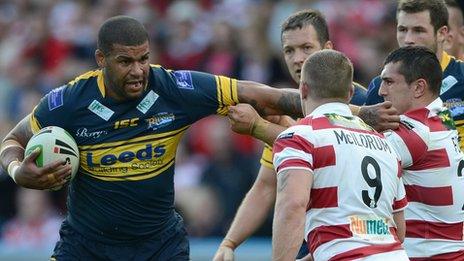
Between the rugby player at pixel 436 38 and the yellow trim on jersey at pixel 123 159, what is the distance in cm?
176

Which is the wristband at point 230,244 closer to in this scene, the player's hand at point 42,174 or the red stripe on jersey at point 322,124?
the player's hand at point 42,174

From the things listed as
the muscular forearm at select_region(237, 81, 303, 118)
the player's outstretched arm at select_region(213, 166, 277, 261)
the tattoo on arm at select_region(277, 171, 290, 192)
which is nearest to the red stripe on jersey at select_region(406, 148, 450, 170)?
the tattoo on arm at select_region(277, 171, 290, 192)

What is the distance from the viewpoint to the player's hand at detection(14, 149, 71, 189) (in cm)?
812

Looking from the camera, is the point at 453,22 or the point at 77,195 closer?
the point at 77,195

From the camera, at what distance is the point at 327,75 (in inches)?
282

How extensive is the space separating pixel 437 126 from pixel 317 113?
104 centimetres

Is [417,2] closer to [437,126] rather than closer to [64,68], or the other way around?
[437,126]

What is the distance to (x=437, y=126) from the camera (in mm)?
7770

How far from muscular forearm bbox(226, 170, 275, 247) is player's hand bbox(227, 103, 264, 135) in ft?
3.76

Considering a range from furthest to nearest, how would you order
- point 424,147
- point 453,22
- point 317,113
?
point 453,22 → point 424,147 → point 317,113

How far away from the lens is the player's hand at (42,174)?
8117mm

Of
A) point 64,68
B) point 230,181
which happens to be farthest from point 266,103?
point 64,68

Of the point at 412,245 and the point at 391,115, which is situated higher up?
the point at 391,115

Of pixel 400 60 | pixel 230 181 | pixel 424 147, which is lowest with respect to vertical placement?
pixel 230 181
